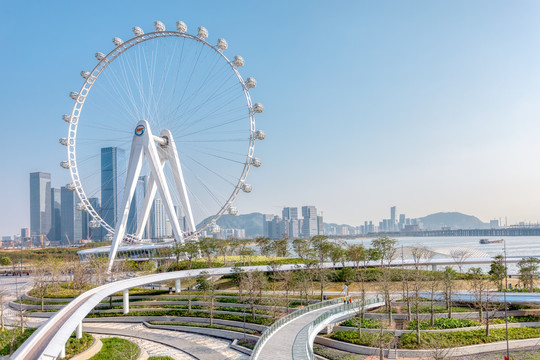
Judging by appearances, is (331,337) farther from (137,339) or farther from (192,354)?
(137,339)

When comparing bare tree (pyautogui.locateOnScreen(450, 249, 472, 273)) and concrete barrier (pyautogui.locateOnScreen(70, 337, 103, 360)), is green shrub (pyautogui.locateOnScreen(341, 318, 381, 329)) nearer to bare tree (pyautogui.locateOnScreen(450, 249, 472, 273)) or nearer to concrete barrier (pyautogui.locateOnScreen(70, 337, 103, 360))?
concrete barrier (pyautogui.locateOnScreen(70, 337, 103, 360))

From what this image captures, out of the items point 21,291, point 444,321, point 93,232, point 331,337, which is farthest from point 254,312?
point 93,232

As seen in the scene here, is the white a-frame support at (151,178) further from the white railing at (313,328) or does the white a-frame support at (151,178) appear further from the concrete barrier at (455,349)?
the concrete barrier at (455,349)

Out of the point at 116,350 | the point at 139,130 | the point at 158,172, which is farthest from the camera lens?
the point at 139,130

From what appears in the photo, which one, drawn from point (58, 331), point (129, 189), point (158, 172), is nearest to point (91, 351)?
point (58, 331)

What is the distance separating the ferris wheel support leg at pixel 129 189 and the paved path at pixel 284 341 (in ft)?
82.5

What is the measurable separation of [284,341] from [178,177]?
94.2 ft

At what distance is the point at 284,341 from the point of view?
21672mm

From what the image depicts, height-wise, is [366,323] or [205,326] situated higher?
[366,323]

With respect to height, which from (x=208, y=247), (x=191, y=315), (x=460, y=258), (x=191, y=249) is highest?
(x=191, y=249)

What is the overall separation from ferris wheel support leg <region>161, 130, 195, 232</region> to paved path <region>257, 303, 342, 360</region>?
23.4m

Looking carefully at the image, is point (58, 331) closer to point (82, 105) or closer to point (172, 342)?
point (172, 342)

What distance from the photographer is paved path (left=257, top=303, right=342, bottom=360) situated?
1959 cm

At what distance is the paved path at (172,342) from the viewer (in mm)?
24297
